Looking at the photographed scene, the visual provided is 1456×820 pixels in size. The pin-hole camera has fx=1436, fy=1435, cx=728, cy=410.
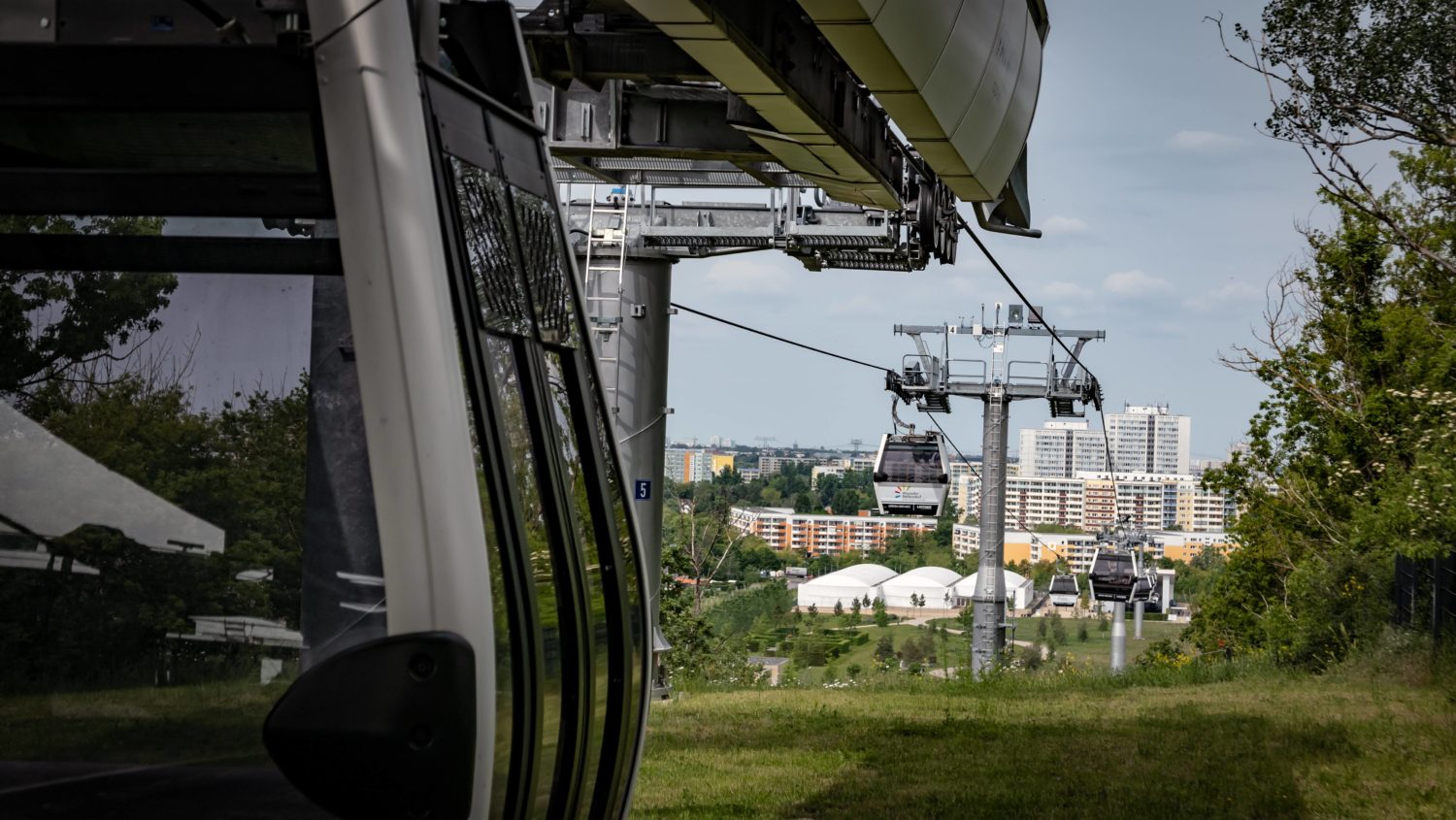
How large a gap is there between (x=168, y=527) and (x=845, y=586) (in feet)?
231

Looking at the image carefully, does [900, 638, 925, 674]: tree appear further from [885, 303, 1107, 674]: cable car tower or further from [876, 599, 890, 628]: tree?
[885, 303, 1107, 674]: cable car tower

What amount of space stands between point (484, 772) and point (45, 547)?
1.33 meters

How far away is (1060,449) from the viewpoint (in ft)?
401

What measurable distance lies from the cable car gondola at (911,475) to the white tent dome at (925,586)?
29663 millimetres

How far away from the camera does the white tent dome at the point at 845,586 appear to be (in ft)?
235

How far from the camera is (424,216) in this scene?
8.26 ft

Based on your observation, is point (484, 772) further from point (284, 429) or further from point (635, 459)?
point (635, 459)

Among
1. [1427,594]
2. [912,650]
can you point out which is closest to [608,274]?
[1427,594]

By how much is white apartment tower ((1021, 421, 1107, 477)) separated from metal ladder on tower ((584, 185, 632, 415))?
3979 inches

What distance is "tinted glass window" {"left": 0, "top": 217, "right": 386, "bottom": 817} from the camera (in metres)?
2.73

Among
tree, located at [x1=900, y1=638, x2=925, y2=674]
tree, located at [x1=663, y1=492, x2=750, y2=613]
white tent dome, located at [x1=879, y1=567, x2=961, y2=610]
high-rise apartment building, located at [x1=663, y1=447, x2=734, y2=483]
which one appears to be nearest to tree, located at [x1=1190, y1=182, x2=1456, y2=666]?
tree, located at [x1=663, y1=492, x2=750, y2=613]

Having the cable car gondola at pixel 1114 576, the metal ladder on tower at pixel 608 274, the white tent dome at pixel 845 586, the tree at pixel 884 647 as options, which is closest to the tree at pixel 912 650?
the tree at pixel 884 647

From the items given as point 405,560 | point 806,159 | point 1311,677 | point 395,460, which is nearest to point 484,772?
point 405,560

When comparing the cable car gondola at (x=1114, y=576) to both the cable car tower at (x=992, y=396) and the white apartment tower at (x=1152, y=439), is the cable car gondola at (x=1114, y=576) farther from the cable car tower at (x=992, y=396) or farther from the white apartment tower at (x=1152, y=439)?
the white apartment tower at (x=1152, y=439)
